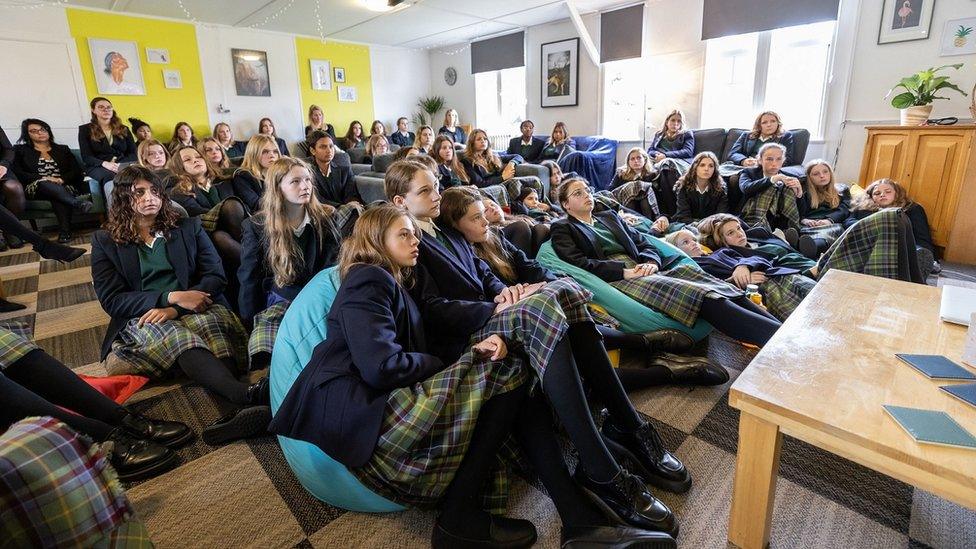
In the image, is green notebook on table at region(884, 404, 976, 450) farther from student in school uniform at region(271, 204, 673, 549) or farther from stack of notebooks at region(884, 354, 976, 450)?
student in school uniform at region(271, 204, 673, 549)

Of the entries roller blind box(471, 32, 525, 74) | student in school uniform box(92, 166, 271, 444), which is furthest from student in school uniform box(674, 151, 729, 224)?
roller blind box(471, 32, 525, 74)

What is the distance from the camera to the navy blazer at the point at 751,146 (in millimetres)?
4809

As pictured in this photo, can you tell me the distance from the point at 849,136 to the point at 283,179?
17.6 ft

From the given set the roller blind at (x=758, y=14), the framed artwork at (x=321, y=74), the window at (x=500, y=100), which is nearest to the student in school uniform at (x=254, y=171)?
the roller blind at (x=758, y=14)

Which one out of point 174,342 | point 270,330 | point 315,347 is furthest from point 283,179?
point 315,347

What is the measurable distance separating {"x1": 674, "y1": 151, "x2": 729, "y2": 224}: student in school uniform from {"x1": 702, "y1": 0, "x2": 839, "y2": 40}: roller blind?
2.57 metres

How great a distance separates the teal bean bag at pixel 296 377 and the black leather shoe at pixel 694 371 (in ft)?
3.80

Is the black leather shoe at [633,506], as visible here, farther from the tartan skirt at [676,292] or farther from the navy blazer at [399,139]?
the navy blazer at [399,139]

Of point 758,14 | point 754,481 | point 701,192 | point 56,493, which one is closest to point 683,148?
point 758,14

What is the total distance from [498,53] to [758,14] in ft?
13.5

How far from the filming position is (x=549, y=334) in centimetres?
128

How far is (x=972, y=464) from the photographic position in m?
0.84

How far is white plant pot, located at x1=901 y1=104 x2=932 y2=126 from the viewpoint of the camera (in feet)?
12.3

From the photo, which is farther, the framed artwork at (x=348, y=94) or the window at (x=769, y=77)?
the framed artwork at (x=348, y=94)
